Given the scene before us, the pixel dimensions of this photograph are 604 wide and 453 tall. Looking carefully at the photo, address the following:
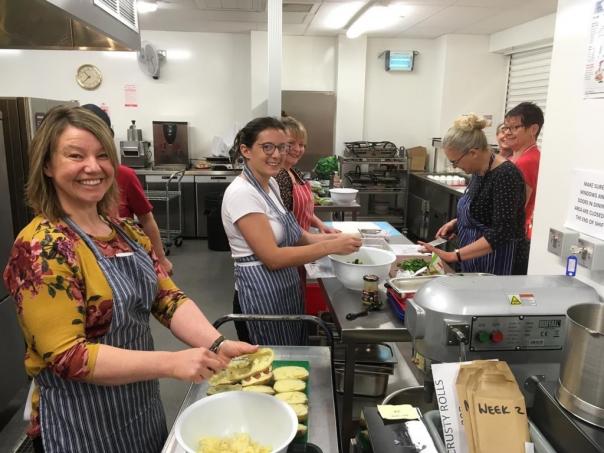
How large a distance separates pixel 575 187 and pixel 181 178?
16.8 feet

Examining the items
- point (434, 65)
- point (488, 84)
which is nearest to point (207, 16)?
point (434, 65)

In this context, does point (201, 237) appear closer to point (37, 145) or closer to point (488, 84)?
point (488, 84)

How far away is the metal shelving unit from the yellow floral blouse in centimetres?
510

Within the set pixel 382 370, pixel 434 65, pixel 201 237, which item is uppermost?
pixel 434 65

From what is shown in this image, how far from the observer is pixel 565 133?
139 cm

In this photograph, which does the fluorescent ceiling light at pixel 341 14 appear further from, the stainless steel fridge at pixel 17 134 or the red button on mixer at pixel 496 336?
the red button on mixer at pixel 496 336

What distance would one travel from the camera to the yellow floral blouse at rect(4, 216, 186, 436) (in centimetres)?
106

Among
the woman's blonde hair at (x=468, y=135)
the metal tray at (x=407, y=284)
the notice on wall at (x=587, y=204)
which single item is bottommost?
the metal tray at (x=407, y=284)

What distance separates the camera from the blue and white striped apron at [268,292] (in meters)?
1.99

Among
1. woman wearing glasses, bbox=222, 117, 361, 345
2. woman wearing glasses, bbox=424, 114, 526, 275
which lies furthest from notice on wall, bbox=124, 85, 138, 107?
woman wearing glasses, bbox=424, 114, 526, 275

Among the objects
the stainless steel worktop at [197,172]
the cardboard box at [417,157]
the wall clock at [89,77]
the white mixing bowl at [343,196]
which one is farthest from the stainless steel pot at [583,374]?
the wall clock at [89,77]

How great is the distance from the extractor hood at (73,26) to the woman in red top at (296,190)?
1.03 m

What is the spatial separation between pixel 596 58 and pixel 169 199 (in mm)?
5178

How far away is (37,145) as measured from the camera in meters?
1.17
